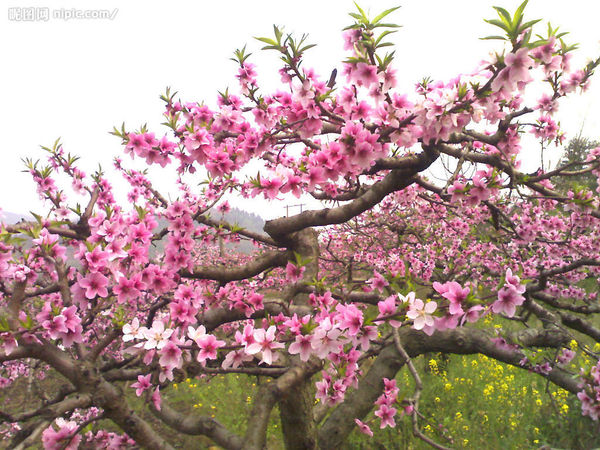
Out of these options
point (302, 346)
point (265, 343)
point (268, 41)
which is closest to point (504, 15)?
point (268, 41)

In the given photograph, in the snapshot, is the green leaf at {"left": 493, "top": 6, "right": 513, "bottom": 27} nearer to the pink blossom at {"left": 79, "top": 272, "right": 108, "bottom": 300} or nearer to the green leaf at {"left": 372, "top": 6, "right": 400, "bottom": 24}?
the green leaf at {"left": 372, "top": 6, "right": 400, "bottom": 24}

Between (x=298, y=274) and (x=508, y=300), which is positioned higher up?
(x=298, y=274)

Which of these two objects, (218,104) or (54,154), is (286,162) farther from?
(54,154)

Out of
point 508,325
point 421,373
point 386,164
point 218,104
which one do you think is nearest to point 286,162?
point 218,104

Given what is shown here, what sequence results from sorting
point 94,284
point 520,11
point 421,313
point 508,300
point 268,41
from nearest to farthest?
point 520,11, point 421,313, point 508,300, point 268,41, point 94,284

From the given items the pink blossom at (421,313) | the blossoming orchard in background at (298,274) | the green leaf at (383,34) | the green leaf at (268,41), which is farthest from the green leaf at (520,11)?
the pink blossom at (421,313)

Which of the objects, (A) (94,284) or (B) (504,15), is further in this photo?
(A) (94,284)

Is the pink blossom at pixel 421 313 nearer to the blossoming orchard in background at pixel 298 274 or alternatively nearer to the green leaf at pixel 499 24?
the blossoming orchard in background at pixel 298 274

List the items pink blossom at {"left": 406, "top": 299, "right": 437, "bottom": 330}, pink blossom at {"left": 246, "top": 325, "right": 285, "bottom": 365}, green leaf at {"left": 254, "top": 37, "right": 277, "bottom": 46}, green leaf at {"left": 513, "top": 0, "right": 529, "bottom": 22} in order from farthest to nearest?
green leaf at {"left": 254, "top": 37, "right": 277, "bottom": 46}, pink blossom at {"left": 246, "top": 325, "right": 285, "bottom": 365}, pink blossom at {"left": 406, "top": 299, "right": 437, "bottom": 330}, green leaf at {"left": 513, "top": 0, "right": 529, "bottom": 22}

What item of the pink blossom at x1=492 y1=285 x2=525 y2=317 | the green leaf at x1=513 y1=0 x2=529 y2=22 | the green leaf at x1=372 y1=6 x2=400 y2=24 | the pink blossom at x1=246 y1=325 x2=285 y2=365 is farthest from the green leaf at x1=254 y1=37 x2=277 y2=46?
the pink blossom at x1=492 y1=285 x2=525 y2=317

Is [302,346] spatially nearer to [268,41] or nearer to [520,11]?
[268,41]

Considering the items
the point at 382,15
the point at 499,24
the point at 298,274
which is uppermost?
the point at 382,15

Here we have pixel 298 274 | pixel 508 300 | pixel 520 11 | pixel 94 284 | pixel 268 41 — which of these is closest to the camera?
pixel 520 11

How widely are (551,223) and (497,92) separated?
4104 millimetres
